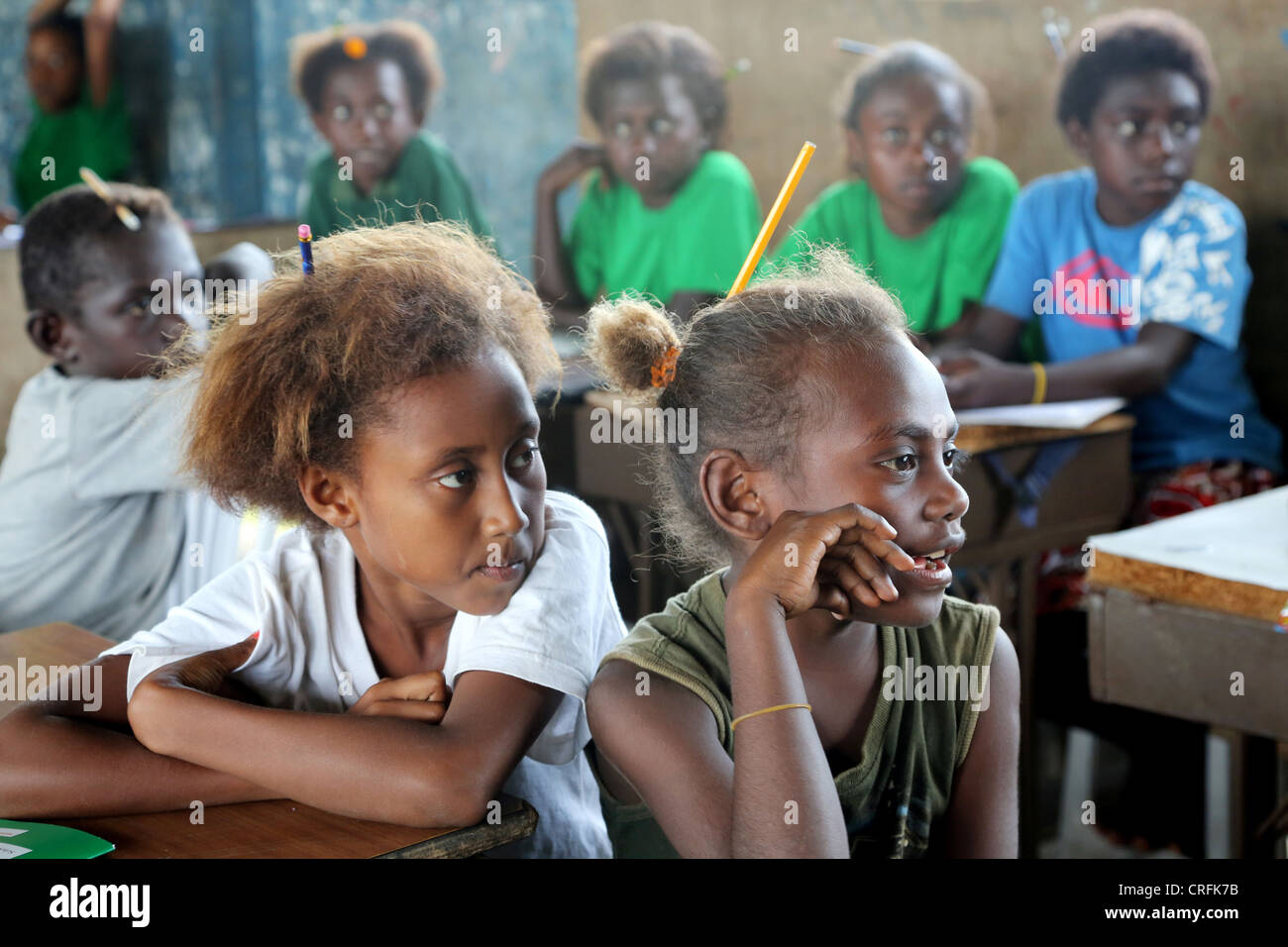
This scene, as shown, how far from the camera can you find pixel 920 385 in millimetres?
1115

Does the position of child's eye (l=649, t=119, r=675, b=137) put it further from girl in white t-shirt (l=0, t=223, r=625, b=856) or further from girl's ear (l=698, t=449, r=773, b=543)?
girl's ear (l=698, t=449, r=773, b=543)

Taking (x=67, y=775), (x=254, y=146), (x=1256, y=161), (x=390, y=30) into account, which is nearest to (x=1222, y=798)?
(x=1256, y=161)

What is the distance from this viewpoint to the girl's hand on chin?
1043mm

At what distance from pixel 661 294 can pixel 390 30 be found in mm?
1480

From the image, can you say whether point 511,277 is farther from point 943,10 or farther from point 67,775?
point 943,10

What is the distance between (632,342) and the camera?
118cm

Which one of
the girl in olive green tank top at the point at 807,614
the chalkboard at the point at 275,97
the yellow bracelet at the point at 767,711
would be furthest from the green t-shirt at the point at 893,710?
the chalkboard at the point at 275,97

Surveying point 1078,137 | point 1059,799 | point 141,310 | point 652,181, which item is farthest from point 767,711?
point 652,181

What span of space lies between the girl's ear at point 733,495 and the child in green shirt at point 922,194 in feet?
6.26

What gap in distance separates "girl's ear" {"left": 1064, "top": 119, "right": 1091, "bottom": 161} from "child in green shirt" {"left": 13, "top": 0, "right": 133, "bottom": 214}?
12.5 feet

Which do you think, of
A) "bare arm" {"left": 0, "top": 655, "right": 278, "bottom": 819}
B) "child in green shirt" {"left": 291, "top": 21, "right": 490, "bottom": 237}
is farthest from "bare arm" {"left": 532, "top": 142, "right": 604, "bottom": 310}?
"bare arm" {"left": 0, "top": 655, "right": 278, "bottom": 819}

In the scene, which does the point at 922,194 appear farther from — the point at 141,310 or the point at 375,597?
the point at 375,597

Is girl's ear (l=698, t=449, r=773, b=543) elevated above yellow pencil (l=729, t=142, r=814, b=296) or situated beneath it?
situated beneath

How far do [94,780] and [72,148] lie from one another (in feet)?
15.2
